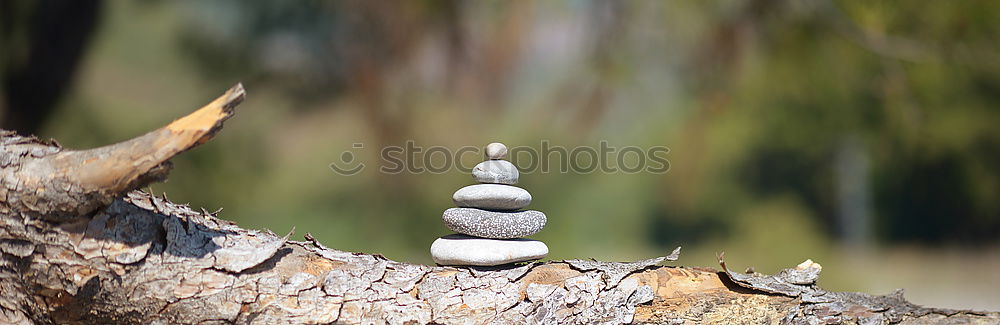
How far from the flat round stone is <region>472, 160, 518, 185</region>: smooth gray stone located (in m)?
0.11

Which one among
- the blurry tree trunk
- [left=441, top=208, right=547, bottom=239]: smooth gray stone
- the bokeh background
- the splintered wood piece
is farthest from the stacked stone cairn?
the blurry tree trunk

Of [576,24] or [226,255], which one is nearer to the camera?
[226,255]

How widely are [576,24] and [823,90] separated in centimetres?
90

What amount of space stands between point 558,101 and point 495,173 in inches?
60.1

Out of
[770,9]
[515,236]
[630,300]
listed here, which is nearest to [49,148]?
[515,236]

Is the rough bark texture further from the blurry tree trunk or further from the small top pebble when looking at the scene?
the blurry tree trunk

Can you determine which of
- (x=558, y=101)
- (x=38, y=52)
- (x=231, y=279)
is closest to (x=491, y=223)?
(x=231, y=279)

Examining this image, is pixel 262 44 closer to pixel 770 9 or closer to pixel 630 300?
pixel 770 9

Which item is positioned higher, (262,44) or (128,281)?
(262,44)

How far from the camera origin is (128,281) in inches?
40.3

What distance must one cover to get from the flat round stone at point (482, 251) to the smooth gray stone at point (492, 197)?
0.06 m

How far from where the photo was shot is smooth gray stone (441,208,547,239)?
1.26 metres

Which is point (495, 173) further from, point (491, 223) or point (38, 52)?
point (38, 52)

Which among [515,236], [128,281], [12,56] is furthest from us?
[12,56]
